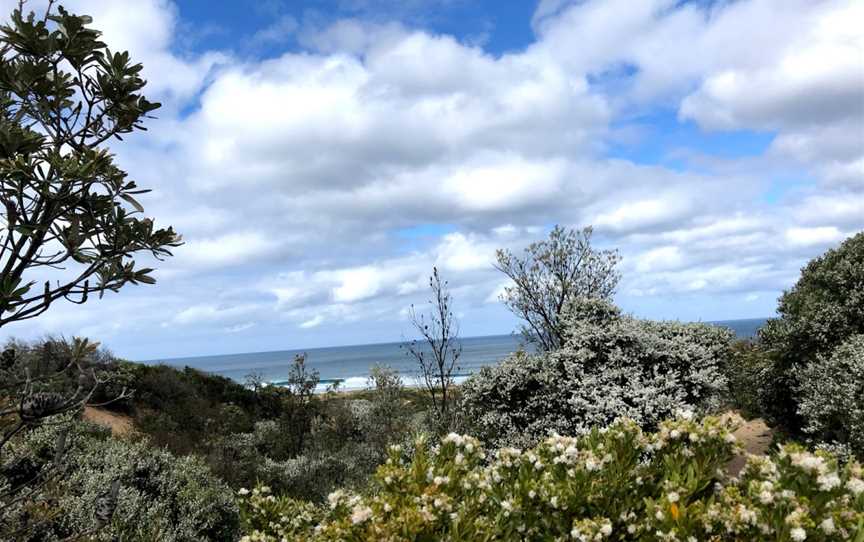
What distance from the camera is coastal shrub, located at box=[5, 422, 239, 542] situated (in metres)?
6.38

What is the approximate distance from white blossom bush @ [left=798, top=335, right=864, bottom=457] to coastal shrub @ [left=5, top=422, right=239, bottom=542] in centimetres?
868

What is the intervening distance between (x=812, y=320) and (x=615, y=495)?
8.42 meters

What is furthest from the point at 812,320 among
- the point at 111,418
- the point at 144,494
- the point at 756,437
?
the point at 111,418

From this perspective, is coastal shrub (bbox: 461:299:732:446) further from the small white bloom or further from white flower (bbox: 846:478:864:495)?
the small white bloom

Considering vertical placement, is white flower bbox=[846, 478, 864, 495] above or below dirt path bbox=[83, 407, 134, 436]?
above

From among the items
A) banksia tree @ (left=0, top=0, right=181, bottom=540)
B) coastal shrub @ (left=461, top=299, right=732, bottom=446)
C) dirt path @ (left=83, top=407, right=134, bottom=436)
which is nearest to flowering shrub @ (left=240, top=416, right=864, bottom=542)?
banksia tree @ (left=0, top=0, right=181, bottom=540)

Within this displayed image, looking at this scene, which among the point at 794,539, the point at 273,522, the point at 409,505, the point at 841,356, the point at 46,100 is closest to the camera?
the point at 794,539

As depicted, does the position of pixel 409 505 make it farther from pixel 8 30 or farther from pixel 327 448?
pixel 327 448

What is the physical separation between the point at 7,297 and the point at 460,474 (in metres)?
2.90

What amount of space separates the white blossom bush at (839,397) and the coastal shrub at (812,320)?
0.59 m

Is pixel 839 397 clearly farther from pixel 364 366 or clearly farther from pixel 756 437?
pixel 364 366

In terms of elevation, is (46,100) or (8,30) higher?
(8,30)

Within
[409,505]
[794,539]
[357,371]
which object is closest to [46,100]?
[409,505]

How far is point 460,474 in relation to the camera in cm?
404
